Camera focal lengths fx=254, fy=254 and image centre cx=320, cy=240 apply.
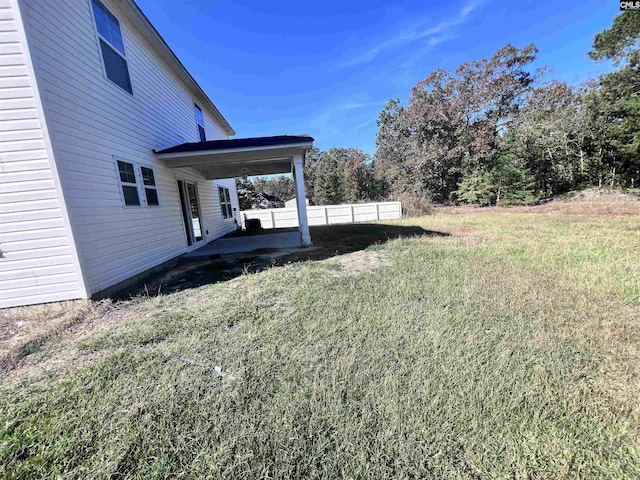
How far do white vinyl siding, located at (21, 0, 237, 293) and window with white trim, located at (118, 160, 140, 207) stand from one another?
156 mm

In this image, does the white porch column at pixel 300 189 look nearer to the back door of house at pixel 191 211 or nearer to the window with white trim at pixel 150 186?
the window with white trim at pixel 150 186

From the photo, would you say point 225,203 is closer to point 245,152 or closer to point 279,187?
point 245,152

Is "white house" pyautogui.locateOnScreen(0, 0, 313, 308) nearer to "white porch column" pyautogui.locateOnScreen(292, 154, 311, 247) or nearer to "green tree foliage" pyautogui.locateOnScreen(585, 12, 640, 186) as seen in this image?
"white porch column" pyautogui.locateOnScreen(292, 154, 311, 247)

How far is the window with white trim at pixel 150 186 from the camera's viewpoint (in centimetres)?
581

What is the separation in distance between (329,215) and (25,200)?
42.5ft

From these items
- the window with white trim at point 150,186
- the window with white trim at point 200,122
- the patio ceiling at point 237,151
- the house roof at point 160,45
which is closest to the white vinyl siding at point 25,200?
A: the window with white trim at point 150,186

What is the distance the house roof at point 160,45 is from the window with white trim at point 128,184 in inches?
127

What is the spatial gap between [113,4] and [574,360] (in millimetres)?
9007

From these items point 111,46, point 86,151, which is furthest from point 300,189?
point 111,46

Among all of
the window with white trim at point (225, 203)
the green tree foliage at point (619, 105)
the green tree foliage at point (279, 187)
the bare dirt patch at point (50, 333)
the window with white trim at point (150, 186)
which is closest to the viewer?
the bare dirt patch at point (50, 333)

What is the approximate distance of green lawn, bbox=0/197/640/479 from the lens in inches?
57.4

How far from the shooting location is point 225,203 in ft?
40.7

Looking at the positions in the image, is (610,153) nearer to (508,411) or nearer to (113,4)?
(508,411)

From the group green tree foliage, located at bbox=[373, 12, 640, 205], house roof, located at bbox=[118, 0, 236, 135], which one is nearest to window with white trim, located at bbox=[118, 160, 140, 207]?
house roof, located at bbox=[118, 0, 236, 135]
